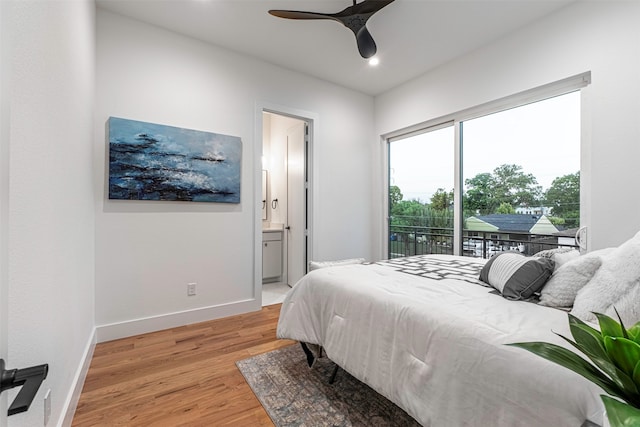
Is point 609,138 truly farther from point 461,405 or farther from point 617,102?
point 461,405

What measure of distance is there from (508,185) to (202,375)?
320cm

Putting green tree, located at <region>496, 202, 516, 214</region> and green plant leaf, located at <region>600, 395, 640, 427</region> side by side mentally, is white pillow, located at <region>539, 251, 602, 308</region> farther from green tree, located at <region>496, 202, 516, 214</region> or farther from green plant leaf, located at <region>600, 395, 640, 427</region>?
green tree, located at <region>496, 202, 516, 214</region>

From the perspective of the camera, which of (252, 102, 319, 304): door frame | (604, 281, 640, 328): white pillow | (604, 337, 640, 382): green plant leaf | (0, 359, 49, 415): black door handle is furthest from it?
(252, 102, 319, 304): door frame

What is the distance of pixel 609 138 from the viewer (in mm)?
2180

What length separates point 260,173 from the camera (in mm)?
3238

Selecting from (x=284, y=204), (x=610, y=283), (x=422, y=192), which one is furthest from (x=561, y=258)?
(x=284, y=204)

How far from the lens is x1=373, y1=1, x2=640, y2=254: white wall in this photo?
208 cm

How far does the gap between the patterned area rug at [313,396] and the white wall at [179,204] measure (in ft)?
3.71


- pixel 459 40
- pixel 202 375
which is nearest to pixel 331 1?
pixel 459 40

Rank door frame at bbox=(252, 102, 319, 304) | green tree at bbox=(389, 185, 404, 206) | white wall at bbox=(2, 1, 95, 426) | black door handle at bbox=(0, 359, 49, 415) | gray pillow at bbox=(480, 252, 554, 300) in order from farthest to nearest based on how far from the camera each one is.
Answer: green tree at bbox=(389, 185, 404, 206) → door frame at bbox=(252, 102, 319, 304) → gray pillow at bbox=(480, 252, 554, 300) → white wall at bbox=(2, 1, 95, 426) → black door handle at bbox=(0, 359, 49, 415)

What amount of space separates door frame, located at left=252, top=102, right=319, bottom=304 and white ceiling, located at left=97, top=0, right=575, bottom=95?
550 millimetres

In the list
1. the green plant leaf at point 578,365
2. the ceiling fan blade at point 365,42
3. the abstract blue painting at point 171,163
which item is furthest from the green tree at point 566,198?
the abstract blue painting at point 171,163

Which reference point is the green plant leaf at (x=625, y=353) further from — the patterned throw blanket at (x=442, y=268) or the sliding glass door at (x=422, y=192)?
the sliding glass door at (x=422, y=192)

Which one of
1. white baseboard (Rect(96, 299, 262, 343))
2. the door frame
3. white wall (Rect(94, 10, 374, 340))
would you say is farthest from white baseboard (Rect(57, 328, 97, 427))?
the door frame
